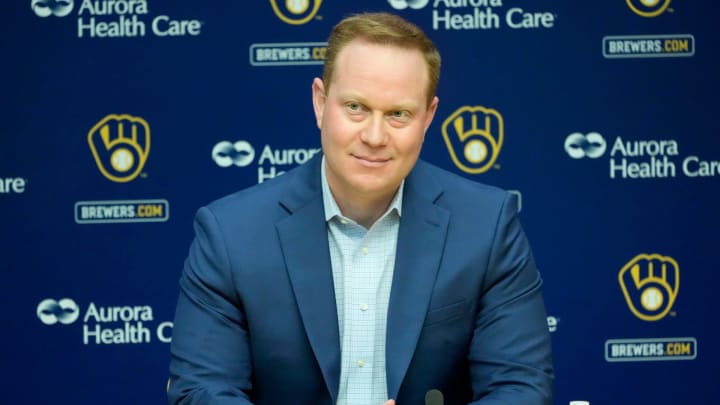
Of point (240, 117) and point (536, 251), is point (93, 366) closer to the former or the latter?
point (240, 117)

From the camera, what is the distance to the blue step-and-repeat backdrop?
4152 millimetres

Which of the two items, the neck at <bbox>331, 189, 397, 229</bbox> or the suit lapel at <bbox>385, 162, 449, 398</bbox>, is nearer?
the suit lapel at <bbox>385, 162, 449, 398</bbox>

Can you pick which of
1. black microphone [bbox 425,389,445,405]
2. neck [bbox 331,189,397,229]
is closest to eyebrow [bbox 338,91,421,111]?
neck [bbox 331,189,397,229]

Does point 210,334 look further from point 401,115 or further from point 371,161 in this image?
point 401,115

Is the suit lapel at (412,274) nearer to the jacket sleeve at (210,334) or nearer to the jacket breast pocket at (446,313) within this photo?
the jacket breast pocket at (446,313)

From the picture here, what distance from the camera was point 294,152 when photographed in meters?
4.18

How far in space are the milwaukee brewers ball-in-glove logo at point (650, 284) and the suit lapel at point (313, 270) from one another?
207 centimetres

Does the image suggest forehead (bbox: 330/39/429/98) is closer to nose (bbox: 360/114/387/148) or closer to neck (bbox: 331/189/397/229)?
nose (bbox: 360/114/387/148)

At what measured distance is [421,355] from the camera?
242cm

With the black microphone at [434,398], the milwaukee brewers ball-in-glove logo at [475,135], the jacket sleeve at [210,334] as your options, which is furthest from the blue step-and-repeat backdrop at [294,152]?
the black microphone at [434,398]

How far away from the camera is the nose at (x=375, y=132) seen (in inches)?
91.2

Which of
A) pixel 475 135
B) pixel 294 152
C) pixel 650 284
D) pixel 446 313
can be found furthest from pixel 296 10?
pixel 446 313

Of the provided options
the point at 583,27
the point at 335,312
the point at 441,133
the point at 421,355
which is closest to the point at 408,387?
the point at 421,355

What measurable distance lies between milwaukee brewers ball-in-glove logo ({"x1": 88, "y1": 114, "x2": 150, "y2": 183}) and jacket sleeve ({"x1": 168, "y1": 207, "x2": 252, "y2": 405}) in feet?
5.85
